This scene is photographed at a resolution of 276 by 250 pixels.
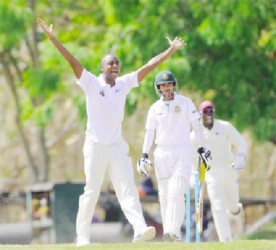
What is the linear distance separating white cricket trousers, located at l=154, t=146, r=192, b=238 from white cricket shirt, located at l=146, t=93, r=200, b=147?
0.38ft

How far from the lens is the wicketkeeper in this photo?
62.0 ft

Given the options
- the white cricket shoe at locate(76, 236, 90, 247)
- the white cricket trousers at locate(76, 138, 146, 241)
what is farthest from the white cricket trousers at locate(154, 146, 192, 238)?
the white cricket shoe at locate(76, 236, 90, 247)

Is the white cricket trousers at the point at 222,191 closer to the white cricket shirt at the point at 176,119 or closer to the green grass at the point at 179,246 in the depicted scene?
the white cricket shirt at the point at 176,119

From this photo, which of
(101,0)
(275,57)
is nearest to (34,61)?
(101,0)

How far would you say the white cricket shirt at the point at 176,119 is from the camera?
16625mm

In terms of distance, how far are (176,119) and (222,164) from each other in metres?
2.69

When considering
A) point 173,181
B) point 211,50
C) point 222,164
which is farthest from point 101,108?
point 211,50

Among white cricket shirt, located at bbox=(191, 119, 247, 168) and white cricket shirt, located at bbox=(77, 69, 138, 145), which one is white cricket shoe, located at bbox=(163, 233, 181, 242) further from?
white cricket shirt, located at bbox=(191, 119, 247, 168)

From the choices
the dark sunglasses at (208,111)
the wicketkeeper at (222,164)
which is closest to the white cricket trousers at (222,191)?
the wicketkeeper at (222,164)

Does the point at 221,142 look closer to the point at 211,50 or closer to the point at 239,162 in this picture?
the point at 239,162

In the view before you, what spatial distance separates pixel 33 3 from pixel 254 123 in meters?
7.21

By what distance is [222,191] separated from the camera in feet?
63.0

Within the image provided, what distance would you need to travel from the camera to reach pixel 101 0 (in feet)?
90.6

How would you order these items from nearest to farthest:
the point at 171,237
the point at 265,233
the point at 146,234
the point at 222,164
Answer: the point at 146,234 < the point at 171,237 < the point at 222,164 < the point at 265,233
